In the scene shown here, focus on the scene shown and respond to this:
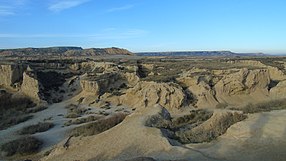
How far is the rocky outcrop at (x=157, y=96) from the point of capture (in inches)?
1053

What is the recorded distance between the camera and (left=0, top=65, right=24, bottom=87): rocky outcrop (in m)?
35.8

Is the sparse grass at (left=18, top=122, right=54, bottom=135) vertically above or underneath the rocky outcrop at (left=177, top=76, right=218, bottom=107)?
underneath

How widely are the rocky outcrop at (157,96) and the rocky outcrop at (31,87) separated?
8692 mm

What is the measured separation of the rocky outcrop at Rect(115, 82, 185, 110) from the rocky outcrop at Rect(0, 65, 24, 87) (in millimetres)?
13129

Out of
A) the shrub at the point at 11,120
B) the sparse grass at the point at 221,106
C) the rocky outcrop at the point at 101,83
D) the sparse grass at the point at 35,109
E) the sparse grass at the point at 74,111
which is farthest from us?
the rocky outcrop at the point at 101,83

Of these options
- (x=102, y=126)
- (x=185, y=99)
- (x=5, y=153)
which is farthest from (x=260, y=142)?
(x=185, y=99)

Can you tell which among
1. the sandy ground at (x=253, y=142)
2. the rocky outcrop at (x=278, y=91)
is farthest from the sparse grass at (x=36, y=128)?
the rocky outcrop at (x=278, y=91)

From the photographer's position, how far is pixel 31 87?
33.2 meters

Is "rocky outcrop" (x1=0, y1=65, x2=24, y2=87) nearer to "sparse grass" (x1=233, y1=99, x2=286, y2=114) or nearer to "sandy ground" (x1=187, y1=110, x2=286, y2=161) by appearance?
"sparse grass" (x1=233, y1=99, x2=286, y2=114)

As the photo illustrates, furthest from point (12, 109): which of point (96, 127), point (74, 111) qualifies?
point (96, 127)

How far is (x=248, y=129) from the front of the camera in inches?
538

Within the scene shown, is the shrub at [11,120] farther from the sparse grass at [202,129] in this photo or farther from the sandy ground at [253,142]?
the sandy ground at [253,142]

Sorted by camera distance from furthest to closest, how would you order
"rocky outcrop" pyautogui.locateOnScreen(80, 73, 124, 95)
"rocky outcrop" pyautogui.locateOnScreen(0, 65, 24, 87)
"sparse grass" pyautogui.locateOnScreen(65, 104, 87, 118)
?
"rocky outcrop" pyautogui.locateOnScreen(0, 65, 24, 87), "rocky outcrop" pyautogui.locateOnScreen(80, 73, 124, 95), "sparse grass" pyautogui.locateOnScreen(65, 104, 87, 118)

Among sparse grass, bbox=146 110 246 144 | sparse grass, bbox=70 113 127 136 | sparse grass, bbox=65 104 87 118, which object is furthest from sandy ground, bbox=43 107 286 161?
sparse grass, bbox=65 104 87 118
